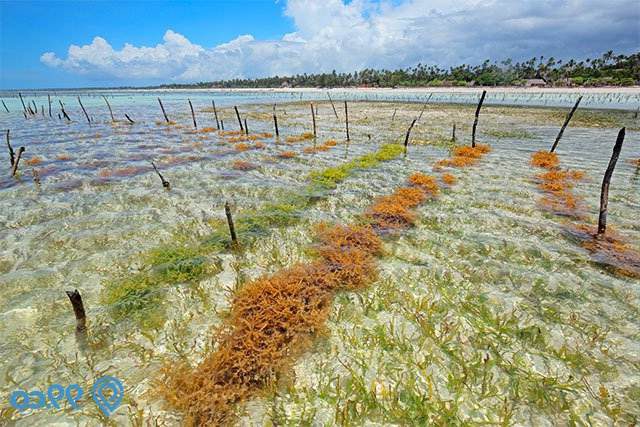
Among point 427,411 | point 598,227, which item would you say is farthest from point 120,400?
point 598,227

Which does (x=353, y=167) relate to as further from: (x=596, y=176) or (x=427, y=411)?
(x=427, y=411)

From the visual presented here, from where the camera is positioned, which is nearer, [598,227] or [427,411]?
[427,411]

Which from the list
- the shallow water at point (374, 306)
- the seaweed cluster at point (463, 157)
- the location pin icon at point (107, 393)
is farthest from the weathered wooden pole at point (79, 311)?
the seaweed cluster at point (463, 157)

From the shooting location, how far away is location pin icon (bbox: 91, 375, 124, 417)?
4660 mm

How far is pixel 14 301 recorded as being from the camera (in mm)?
7031

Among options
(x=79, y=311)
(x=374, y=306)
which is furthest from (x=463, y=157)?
(x=79, y=311)

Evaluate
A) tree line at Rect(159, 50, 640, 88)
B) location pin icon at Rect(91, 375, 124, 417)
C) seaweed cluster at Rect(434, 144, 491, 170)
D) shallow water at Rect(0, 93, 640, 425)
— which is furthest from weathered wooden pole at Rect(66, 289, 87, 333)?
tree line at Rect(159, 50, 640, 88)

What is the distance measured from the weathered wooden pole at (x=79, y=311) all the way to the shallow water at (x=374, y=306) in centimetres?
23

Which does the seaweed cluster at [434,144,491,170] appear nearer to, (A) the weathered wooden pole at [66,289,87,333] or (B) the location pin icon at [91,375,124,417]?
(A) the weathered wooden pole at [66,289,87,333]

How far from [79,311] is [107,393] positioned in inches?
76.0

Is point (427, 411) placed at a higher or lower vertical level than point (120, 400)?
lower

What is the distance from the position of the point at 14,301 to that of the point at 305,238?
24.7 feet

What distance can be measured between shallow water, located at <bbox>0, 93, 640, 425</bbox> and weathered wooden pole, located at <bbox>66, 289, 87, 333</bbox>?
0.75 feet

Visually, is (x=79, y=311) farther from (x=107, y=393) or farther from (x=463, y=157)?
(x=463, y=157)
